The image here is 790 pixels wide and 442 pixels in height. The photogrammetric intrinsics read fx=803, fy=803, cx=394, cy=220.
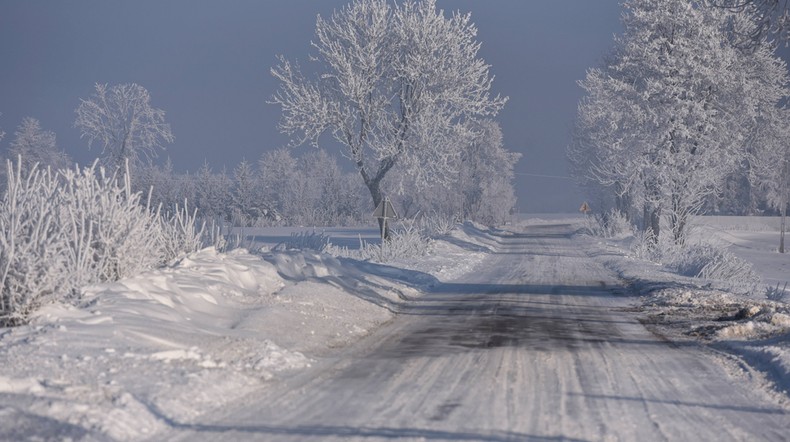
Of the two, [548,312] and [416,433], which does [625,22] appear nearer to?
[548,312]

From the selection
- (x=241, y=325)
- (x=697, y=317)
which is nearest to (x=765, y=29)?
(x=697, y=317)

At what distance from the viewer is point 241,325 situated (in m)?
11.4

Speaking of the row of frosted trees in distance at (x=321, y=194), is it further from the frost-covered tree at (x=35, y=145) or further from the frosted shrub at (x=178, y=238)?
the frosted shrub at (x=178, y=238)

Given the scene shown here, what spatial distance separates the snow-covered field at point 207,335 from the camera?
6.62 meters

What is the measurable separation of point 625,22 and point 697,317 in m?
22.6

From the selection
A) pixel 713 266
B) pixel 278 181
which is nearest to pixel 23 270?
pixel 713 266

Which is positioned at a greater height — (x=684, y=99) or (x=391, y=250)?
(x=684, y=99)

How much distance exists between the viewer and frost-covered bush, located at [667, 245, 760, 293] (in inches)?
1000

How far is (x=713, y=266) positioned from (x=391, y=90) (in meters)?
14.0

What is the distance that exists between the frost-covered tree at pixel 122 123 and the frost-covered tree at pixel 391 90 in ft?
95.9

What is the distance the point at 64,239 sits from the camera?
10.5 m

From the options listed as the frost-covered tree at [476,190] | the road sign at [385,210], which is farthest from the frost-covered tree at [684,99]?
the frost-covered tree at [476,190]

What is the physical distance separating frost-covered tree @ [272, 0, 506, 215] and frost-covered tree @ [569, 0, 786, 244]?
6.33 meters

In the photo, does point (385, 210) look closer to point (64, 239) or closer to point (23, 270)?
point (64, 239)
